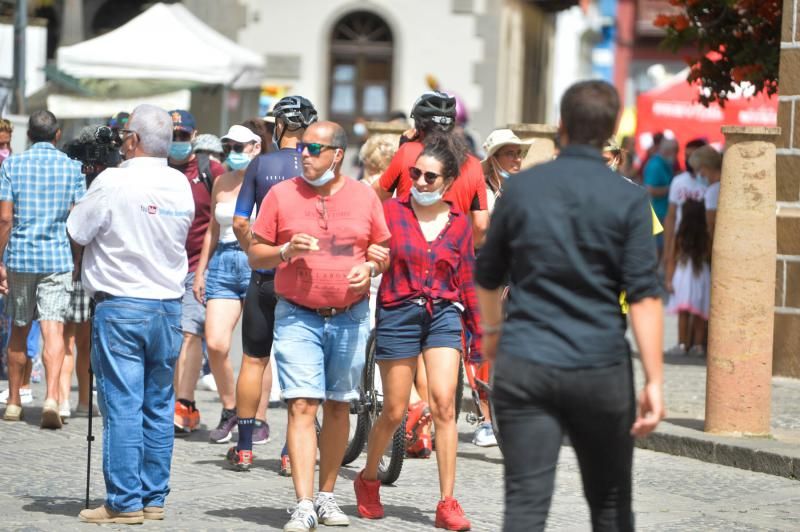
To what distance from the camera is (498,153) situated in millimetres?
9945

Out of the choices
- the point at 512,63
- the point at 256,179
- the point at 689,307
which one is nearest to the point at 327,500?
the point at 256,179

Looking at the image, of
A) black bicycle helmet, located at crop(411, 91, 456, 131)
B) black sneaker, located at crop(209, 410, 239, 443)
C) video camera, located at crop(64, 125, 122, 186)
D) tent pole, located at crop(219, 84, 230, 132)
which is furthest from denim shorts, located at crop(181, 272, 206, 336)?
tent pole, located at crop(219, 84, 230, 132)

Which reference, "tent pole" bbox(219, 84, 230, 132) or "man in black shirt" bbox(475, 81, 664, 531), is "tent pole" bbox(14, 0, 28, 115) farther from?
"man in black shirt" bbox(475, 81, 664, 531)

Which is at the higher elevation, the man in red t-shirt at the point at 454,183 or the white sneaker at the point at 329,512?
the man in red t-shirt at the point at 454,183

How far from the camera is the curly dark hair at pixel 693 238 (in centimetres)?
1561

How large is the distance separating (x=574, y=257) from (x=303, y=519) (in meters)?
2.42

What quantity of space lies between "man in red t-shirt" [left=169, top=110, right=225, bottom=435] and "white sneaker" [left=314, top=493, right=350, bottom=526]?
2906 millimetres

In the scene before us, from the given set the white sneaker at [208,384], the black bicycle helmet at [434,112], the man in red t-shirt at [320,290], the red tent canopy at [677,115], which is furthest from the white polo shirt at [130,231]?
the red tent canopy at [677,115]

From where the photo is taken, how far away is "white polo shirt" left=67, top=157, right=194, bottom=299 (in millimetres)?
7570

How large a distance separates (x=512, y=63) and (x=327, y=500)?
91.6 feet

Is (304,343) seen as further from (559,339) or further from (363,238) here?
(559,339)

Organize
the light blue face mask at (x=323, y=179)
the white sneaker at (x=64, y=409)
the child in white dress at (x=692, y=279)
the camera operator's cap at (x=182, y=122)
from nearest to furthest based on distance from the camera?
A: the light blue face mask at (x=323, y=179) → the white sneaker at (x=64, y=409) → the camera operator's cap at (x=182, y=122) → the child in white dress at (x=692, y=279)

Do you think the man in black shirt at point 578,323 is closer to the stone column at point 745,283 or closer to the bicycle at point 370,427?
the bicycle at point 370,427

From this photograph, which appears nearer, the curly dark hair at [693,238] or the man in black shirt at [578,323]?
the man in black shirt at [578,323]
